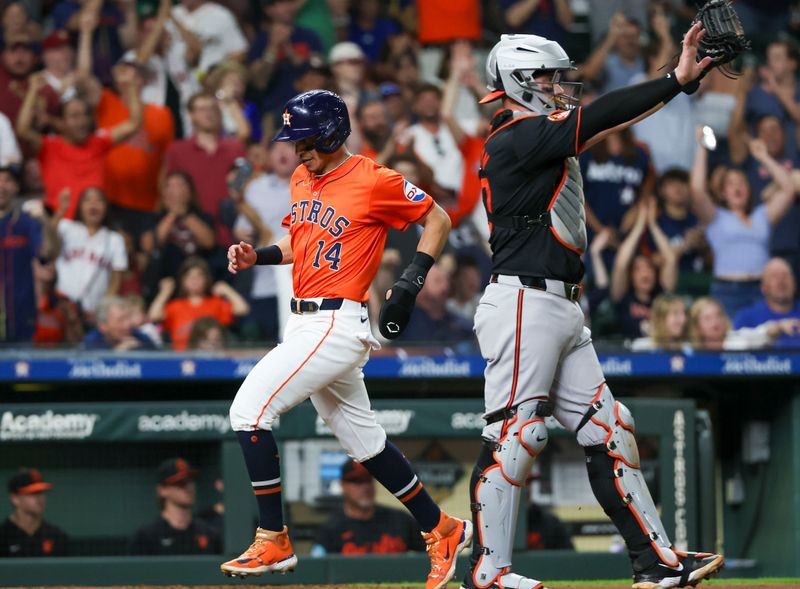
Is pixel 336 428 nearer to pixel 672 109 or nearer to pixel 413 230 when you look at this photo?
pixel 413 230

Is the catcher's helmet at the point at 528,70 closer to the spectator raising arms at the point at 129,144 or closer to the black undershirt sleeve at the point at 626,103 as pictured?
the black undershirt sleeve at the point at 626,103

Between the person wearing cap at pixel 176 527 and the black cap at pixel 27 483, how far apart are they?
0.64 m

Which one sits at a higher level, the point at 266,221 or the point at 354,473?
the point at 266,221

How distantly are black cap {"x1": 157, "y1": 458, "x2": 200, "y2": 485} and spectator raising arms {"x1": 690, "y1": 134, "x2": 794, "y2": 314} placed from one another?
385cm

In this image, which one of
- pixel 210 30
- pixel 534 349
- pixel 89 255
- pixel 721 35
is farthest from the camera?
pixel 210 30

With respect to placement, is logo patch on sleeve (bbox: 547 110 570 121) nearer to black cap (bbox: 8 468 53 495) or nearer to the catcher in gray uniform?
the catcher in gray uniform

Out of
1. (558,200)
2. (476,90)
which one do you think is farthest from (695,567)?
(476,90)

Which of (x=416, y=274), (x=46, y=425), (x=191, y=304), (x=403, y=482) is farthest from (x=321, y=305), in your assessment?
(x=191, y=304)

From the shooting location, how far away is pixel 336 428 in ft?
18.1

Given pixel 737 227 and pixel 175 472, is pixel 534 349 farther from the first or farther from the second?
pixel 737 227

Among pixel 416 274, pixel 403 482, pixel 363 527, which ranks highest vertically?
pixel 416 274

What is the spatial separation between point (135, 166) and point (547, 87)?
5.07m

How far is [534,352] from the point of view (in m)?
4.95

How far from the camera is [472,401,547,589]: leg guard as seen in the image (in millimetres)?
→ 5000
